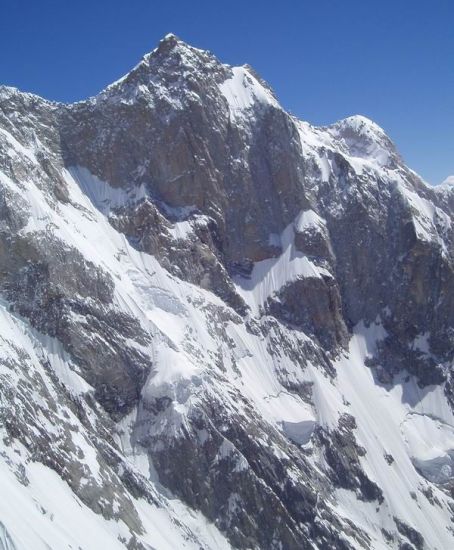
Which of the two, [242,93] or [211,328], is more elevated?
[242,93]

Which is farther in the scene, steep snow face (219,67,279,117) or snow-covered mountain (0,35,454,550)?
steep snow face (219,67,279,117)

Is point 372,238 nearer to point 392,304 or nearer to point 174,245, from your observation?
point 392,304

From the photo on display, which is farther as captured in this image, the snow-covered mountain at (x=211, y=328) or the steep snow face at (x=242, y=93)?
the steep snow face at (x=242, y=93)

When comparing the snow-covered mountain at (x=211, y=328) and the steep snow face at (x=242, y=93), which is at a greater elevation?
the steep snow face at (x=242, y=93)

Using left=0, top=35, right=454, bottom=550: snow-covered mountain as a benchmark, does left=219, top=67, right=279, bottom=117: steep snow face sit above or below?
above

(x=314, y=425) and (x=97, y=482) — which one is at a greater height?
(x=314, y=425)

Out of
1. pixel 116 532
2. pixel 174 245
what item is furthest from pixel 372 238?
pixel 116 532

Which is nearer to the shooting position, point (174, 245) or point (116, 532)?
point (116, 532)

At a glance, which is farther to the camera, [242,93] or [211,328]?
[242,93]
